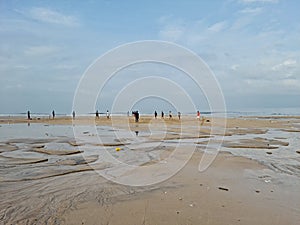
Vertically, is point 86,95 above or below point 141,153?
above

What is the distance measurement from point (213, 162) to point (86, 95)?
1021cm

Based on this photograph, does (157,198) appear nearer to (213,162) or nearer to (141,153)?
(213,162)

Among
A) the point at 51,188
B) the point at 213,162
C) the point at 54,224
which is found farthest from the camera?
the point at 213,162

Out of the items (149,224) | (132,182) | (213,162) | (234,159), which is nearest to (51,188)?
(132,182)

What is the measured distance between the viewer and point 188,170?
28.4 ft

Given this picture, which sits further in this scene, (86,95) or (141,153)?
(86,95)

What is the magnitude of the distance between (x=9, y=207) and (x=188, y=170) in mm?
5159

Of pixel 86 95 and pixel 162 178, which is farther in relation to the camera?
pixel 86 95

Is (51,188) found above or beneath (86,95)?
beneath

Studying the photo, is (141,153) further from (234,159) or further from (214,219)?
(214,219)

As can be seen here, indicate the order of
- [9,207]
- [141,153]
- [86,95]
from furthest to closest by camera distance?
[86,95], [141,153], [9,207]

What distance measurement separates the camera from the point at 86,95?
17.5 meters

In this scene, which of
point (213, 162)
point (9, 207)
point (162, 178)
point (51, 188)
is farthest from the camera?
point (213, 162)

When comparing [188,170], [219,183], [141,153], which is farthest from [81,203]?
[141,153]
